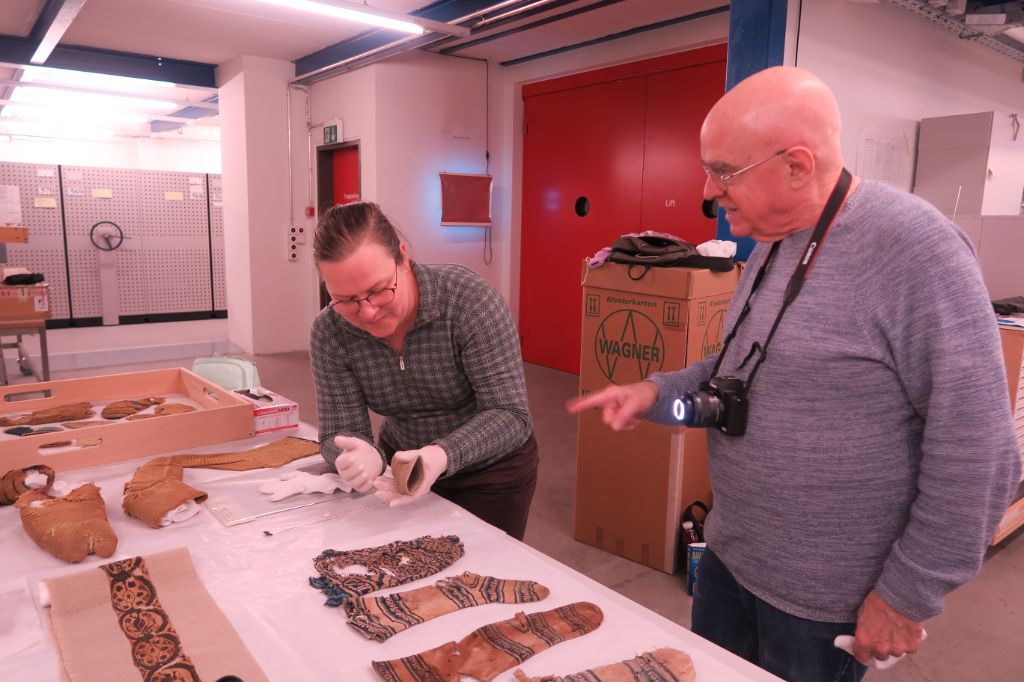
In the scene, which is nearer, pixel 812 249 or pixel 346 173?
pixel 812 249

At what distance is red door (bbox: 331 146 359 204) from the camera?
652 cm

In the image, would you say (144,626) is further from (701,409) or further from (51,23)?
(51,23)

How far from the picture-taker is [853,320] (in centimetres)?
101

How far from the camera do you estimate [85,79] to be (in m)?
7.41

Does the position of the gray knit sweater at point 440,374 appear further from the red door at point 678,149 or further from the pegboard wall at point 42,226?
the pegboard wall at point 42,226

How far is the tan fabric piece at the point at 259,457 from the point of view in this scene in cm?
178

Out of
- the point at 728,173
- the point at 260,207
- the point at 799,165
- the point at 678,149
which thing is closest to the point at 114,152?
the point at 260,207

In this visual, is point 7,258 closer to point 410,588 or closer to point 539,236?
point 539,236

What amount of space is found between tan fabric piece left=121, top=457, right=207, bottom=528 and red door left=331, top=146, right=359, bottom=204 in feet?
16.8

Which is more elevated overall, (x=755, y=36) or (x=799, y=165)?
(x=755, y=36)

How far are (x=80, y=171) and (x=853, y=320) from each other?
8208 millimetres

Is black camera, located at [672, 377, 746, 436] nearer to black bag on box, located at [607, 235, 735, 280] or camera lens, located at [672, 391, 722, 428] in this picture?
camera lens, located at [672, 391, 722, 428]

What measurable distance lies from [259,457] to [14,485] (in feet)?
1.75

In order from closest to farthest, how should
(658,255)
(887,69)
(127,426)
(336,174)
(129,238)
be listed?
(127,426) < (658,255) < (887,69) < (336,174) < (129,238)
